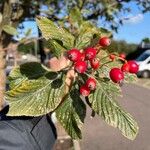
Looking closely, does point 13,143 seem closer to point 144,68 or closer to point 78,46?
point 78,46

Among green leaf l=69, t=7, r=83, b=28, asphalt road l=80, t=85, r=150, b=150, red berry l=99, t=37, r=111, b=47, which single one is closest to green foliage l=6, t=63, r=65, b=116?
red berry l=99, t=37, r=111, b=47

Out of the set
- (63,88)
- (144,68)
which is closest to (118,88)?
(63,88)

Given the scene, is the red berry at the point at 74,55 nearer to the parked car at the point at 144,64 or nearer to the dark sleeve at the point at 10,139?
the dark sleeve at the point at 10,139

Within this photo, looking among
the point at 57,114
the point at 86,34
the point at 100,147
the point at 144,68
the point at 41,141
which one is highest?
the point at 86,34

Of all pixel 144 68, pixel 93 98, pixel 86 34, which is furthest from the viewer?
pixel 144 68

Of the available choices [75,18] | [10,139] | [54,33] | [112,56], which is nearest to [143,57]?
[75,18]

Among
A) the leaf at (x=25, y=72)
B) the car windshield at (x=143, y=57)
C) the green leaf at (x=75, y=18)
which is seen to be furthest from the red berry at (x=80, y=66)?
the car windshield at (x=143, y=57)

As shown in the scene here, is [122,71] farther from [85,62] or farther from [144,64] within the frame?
[144,64]
